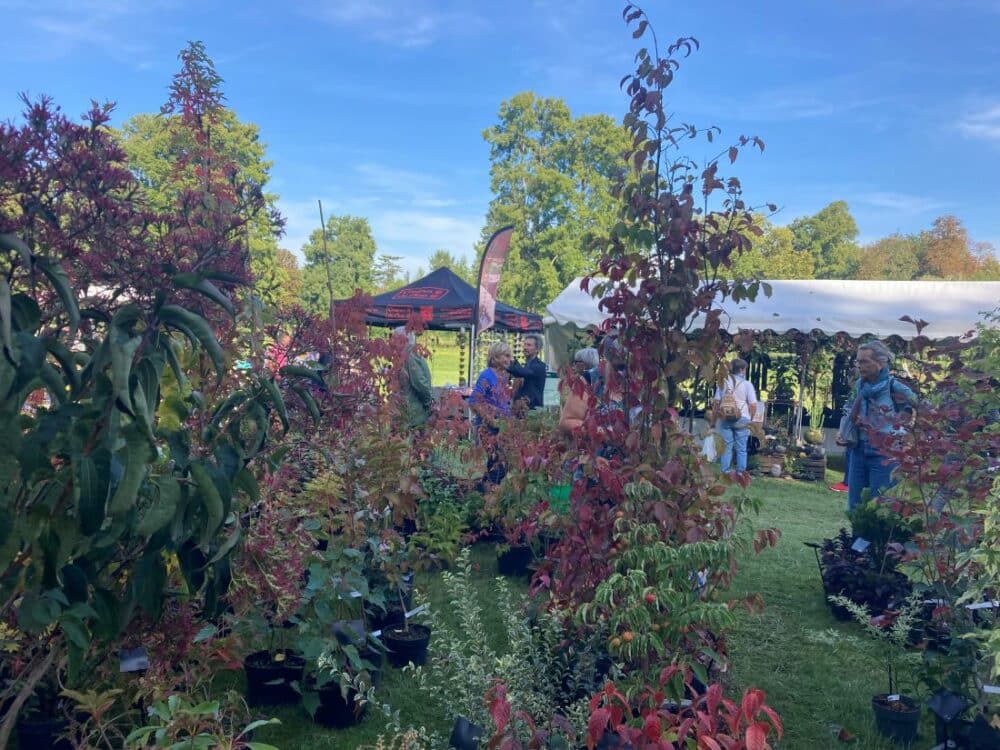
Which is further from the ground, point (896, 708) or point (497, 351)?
point (497, 351)

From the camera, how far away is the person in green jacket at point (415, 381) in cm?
559

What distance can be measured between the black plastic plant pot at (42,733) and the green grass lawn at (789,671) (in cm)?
83

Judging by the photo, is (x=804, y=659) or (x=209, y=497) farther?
(x=804, y=659)

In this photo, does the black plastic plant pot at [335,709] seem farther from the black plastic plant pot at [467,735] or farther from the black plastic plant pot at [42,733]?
the black plastic plant pot at [42,733]

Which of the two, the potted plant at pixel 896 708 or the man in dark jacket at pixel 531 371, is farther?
the man in dark jacket at pixel 531 371

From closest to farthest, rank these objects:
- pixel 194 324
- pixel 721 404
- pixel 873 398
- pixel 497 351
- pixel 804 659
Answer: pixel 194 324, pixel 804 659, pixel 721 404, pixel 873 398, pixel 497 351

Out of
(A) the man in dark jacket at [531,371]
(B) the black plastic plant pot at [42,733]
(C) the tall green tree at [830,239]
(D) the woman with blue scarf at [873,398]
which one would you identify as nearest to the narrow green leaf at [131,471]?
(B) the black plastic plant pot at [42,733]

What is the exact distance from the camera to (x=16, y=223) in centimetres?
162

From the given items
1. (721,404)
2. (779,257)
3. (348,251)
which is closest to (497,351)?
(721,404)

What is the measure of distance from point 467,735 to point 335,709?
1030 mm

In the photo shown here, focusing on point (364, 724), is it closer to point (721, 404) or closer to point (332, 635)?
point (332, 635)

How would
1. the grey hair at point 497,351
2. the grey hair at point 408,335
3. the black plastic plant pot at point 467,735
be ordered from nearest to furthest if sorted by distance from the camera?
the black plastic plant pot at point 467,735 < the grey hair at point 408,335 < the grey hair at point 497,351

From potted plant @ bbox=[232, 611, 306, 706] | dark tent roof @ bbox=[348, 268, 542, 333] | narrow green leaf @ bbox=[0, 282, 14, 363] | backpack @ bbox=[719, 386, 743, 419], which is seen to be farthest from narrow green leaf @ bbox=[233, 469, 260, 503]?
dark tent roof @ bbox=[348, 268, 542, 333]

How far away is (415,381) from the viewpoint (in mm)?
6391
